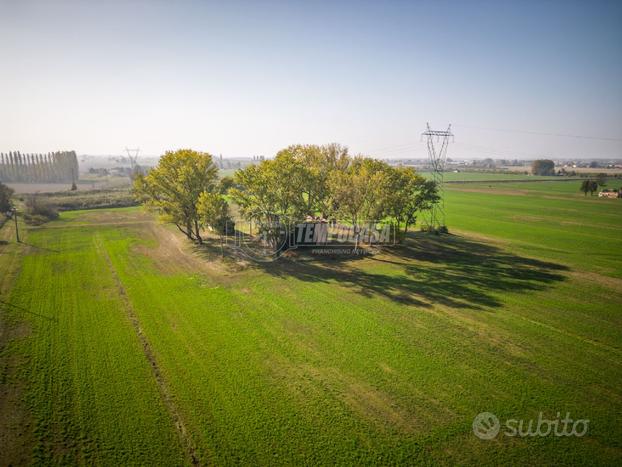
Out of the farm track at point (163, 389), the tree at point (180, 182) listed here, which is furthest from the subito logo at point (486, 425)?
the tree at point (180, 182)

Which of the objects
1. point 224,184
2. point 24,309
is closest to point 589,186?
point 224,184

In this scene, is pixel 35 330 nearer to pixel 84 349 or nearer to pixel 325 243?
pixel 84 349

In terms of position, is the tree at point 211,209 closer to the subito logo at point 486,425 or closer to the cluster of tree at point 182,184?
the cluster of tree at point 182,184

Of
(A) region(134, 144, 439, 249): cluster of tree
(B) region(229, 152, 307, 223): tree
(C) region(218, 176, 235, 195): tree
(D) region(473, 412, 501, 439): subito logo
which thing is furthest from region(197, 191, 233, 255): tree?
(D) region(473, 412, 501, 439): subito logo

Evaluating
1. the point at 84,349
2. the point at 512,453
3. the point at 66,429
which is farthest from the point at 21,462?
the point at 512,453

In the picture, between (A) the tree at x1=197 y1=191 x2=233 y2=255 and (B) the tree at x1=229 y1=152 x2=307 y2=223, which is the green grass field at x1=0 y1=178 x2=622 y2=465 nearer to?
(A) the tree at x1=197 y1=191 x2=233 y2=255

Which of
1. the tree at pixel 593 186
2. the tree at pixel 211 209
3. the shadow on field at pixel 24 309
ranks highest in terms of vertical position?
the tree at pixel 593 186
